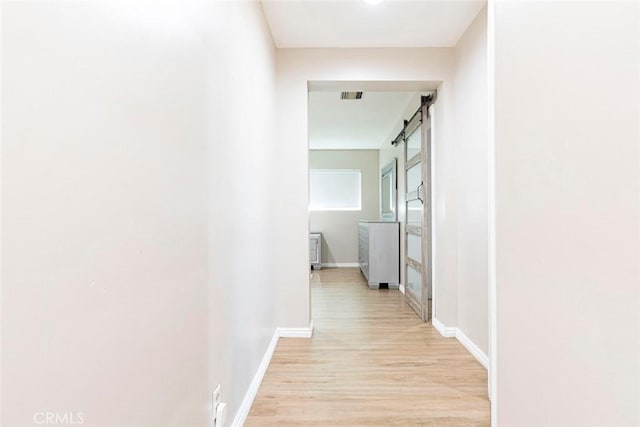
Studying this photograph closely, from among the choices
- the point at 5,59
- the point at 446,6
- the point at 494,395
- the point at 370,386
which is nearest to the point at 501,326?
the point at 494,395

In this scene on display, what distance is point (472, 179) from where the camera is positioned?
240 centimetres

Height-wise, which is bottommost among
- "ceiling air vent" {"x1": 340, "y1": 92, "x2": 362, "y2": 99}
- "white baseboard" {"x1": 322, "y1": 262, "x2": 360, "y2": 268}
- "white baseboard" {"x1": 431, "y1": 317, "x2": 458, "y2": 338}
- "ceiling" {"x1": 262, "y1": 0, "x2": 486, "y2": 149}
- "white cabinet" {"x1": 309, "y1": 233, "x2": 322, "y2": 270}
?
"white baseboard" {"x1": 322, "y1": 262, "x2": 360, "y2": 268}

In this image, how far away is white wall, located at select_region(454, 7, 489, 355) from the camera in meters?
2.21

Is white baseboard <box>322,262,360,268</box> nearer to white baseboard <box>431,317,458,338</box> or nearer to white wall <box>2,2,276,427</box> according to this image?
white baseboard <box>431,317,458,338</box>

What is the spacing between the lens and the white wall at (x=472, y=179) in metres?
2.21

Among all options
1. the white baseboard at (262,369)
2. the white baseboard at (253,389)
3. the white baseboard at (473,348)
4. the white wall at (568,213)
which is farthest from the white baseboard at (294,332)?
the white wall at (568,213)

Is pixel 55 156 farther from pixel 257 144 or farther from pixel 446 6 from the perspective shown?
pixel 446 6

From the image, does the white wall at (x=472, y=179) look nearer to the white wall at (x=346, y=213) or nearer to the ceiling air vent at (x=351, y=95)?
the ceiling air vent at (x=351, y=95)

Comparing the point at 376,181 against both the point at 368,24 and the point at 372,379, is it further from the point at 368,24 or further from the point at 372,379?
the point at 372,379

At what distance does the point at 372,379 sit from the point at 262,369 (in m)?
0.70

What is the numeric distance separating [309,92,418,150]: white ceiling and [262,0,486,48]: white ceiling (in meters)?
1.09

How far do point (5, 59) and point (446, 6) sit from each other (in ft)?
8.21

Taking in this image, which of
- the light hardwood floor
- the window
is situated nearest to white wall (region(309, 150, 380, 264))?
the window

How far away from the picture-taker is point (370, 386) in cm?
193
